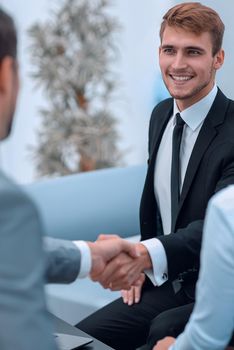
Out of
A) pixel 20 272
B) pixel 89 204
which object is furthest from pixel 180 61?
pixel 89 204

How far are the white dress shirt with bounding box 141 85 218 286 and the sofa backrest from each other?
1.22m

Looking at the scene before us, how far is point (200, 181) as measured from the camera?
1925mm

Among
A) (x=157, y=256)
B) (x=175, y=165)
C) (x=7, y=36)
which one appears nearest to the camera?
(x=7, y=36)

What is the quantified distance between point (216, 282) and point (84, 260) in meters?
0.46

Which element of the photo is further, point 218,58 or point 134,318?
point 134,318

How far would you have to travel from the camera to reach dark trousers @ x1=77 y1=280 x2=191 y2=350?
2105 mm

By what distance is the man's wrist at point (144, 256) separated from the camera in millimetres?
1896

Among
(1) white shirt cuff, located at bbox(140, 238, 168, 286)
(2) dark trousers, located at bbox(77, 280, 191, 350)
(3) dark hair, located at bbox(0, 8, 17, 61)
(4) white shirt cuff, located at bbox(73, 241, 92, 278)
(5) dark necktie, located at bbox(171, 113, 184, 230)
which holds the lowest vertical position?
(2) dark trousers, located at bbox(77, 280, 191, 350)

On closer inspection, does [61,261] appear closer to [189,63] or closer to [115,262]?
[115,262]

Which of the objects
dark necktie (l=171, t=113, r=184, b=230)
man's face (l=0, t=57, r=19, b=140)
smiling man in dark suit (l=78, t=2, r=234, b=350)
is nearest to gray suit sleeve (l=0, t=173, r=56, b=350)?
man's face (l=0, t=57, r=19, b=140)

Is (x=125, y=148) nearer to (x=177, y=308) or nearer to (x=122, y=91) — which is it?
(x=122, y=91)

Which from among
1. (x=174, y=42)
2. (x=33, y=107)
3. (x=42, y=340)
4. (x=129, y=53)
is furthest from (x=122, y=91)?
(x=42, y=340)

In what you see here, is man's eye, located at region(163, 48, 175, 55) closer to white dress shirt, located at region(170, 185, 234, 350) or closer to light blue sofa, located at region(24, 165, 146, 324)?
white dress shirt, located at region(170, 185, 234, 350)

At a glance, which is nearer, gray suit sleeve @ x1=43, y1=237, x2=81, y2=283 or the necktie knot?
gray suit sleeve @ x1=43, y1=237, x2=81, y2=283
